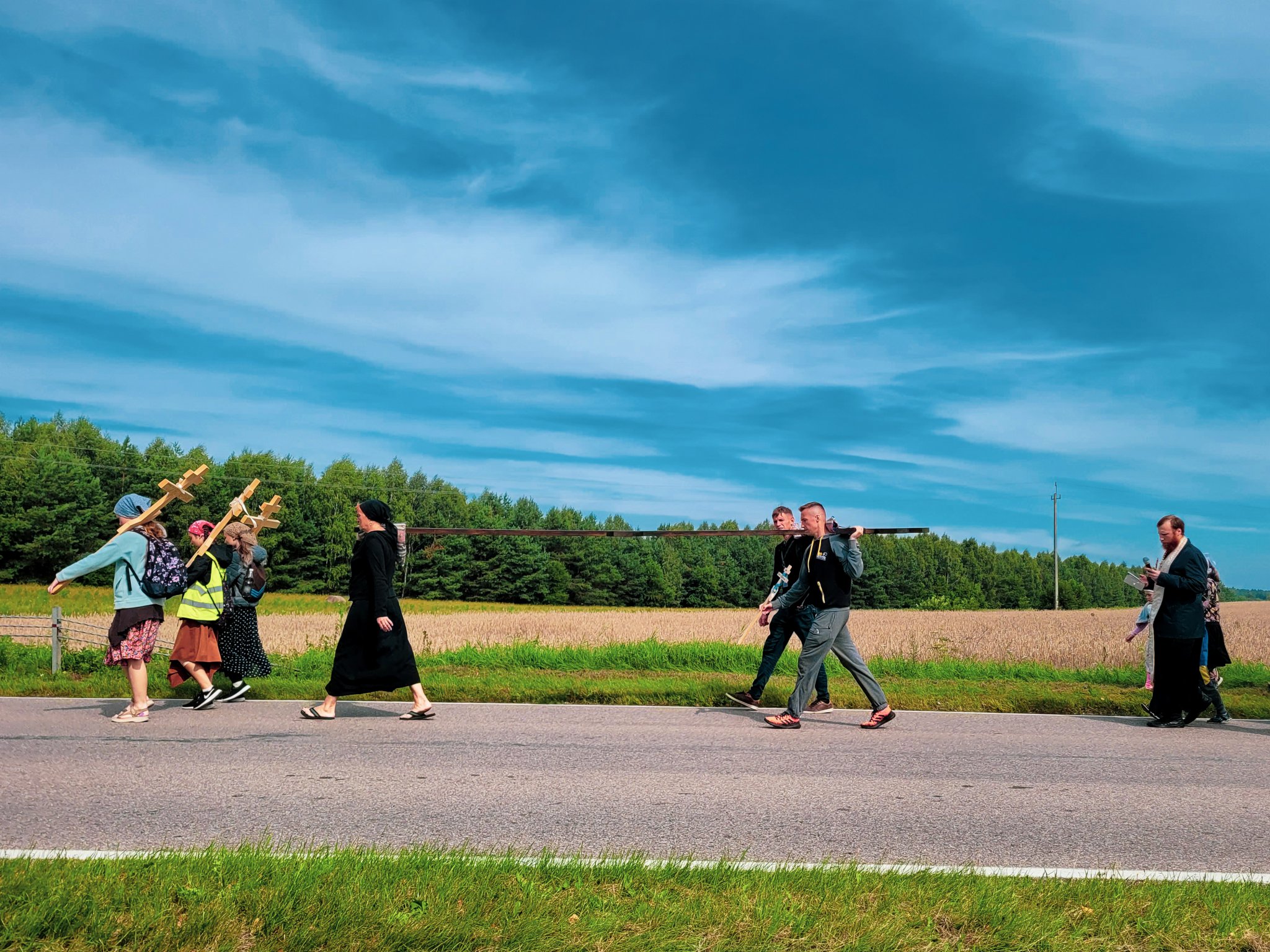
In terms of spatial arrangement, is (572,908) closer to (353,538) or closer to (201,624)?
(201,624)

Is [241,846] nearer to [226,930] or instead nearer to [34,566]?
[226,930]

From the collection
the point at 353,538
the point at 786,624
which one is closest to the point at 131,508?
the point at 786,624

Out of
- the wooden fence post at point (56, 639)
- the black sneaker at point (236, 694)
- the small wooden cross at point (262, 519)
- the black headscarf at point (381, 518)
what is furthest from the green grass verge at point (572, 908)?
the wooden fence post at point (56, 639)

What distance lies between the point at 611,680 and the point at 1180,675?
6.28 m

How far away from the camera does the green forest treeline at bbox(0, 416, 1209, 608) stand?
69.7m

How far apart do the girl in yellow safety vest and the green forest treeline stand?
175ft

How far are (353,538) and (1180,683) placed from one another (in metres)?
74.0

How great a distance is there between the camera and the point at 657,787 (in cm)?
659

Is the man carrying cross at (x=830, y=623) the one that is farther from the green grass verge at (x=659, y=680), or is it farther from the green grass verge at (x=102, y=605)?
the green grass verge at (x=102, y=605)

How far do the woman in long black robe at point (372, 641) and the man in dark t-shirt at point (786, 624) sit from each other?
Result: 348cm

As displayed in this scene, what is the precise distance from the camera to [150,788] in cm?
634

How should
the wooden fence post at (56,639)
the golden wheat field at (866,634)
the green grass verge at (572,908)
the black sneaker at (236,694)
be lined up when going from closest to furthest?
the green grass verge at (572,908) < the black sneaker at (236,694) < the wooden fence post at (56,639) < the golden wheat field at (866,634)

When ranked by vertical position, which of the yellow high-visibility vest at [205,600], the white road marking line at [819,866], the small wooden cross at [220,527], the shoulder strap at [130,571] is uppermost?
the small wooden cross at [220,527]

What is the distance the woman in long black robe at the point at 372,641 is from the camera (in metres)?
9.32
